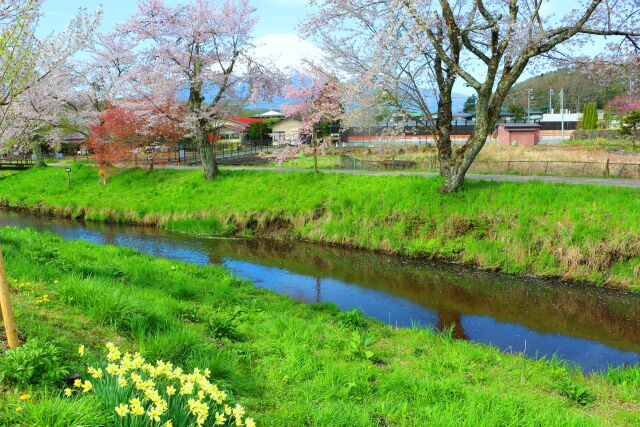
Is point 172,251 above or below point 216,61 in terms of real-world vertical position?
below

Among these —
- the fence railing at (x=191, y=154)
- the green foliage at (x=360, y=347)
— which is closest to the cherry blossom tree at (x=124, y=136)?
the fence railing at (x=191, y=154)

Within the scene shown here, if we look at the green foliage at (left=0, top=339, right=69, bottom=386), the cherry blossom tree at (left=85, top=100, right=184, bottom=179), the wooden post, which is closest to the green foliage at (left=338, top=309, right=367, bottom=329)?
the green foliage at (left=0, top=339, right=69, bottom=386)

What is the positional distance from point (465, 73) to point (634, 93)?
626cm

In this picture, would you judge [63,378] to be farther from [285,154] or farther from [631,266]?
[285,154]

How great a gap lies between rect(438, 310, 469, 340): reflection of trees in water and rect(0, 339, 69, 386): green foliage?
7.28 meters

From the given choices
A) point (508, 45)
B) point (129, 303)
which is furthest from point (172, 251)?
point (508, 45)

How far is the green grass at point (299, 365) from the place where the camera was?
420 cm

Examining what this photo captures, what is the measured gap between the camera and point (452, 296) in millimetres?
11703

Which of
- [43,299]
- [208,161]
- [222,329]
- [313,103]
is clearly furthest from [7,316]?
[208,161]

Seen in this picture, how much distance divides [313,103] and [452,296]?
13.8 metres

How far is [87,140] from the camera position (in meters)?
29.0

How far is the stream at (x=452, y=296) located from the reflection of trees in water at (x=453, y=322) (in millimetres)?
21

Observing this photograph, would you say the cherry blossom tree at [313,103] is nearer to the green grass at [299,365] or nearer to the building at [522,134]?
the green grass at [299,365]

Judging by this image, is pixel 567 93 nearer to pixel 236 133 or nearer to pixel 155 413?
pixel 236 133
